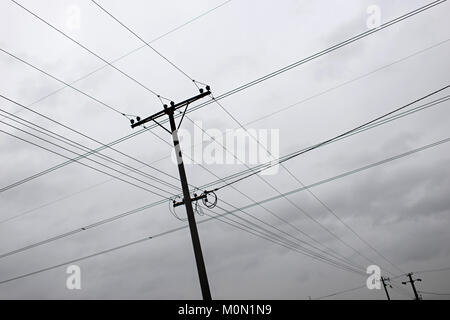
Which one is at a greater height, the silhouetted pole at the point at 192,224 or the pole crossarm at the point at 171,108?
the pole crossarm at the point at 171,108

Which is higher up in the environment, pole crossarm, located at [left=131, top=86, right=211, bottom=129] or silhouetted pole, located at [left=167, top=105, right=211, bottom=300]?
pole crossarm, located at [left=131, top=86, right=211, bottom=129]

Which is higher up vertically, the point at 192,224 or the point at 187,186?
the point at 187,186

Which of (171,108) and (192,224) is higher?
(171,108)
